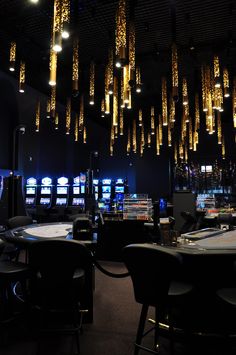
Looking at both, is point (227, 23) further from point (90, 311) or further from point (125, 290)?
point (90, 311)

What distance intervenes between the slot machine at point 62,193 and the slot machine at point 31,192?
743mm

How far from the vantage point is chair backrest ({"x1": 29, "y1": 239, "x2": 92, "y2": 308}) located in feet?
7.38

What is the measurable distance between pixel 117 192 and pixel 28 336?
9236mm

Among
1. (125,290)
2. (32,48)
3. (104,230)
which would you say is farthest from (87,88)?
(125,290)

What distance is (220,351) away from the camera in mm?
2363

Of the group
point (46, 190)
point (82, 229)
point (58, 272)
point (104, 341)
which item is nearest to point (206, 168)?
point (46, 190)

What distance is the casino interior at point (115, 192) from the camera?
92.8 inches

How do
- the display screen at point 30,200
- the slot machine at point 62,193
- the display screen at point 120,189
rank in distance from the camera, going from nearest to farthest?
the display screen at point 30,200, the slot machine at point 62,193, the display screen at point 120,189

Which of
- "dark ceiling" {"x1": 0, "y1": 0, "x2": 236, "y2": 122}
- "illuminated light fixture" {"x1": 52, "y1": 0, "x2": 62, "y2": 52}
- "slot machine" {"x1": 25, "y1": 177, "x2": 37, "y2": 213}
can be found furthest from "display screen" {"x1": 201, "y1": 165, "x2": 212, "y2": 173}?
"illuminated light fixture" {"x1": 52, "y1": 0, "x2": 62, "y2": 52}

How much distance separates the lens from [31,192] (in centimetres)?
996

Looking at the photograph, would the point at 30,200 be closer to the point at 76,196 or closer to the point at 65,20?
the point at 76,196

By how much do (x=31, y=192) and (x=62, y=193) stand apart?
1.06 m

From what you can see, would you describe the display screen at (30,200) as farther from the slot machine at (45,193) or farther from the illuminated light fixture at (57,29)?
the illuminated light fixture at (57,29)

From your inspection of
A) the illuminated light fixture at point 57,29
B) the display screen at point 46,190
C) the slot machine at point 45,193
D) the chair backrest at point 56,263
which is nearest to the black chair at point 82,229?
the chair backrest at point 56,263
